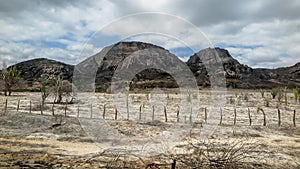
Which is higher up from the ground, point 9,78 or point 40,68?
point 40,68

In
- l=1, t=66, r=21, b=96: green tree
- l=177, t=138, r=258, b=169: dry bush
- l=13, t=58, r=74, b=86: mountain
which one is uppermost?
l=13, t=58, r=74, b=86: mountain

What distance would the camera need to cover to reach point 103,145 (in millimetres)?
11711

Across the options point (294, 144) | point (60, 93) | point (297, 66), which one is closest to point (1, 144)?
point (294, 144)

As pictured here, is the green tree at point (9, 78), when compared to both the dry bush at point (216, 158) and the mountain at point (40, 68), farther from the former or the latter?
the mountain at point (40, 68)

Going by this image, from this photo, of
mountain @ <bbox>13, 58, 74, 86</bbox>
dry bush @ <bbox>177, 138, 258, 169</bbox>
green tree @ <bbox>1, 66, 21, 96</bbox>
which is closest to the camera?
dry bush @ <bbox>177, 138, 258, 169</bbox>

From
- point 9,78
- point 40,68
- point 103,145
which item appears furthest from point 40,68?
point 103,145

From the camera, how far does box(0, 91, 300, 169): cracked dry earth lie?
27.5 ft

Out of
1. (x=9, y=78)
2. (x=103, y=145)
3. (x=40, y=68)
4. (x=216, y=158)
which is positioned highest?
(x=40, y=68)

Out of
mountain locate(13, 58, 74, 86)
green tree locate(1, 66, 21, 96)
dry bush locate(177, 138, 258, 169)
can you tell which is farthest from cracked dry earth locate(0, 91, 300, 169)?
mountain locate(13, 58, 74, 86)

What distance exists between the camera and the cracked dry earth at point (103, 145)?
8.38m

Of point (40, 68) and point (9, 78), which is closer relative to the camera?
point (9, 78)

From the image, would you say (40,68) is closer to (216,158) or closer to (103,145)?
(103,145)

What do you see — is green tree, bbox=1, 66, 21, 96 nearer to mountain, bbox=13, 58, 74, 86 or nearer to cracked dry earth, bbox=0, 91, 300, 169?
cracked dry earth, bbox=0, 91, 300, 169

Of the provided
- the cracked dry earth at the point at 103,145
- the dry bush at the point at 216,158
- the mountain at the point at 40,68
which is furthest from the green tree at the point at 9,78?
the mountain at the point at 40,68
